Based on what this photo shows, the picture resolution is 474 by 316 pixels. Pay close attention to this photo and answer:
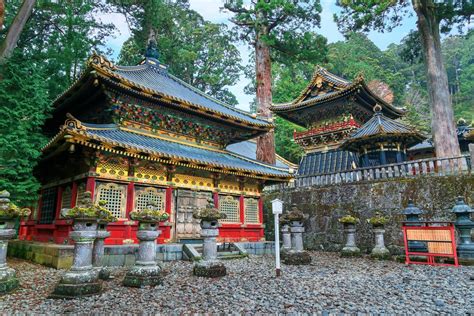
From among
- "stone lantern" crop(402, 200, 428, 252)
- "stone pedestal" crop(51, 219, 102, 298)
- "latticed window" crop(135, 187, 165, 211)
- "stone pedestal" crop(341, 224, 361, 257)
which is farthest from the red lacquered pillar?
"stone lantern" crop(402, 200, 428, 252)

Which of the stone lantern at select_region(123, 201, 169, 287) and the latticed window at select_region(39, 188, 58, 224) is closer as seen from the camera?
the stone lantern at select_region(123, 201, 169, 287)

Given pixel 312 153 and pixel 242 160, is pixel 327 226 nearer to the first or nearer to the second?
pixel 242 160

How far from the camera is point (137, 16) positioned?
2323 centimetres

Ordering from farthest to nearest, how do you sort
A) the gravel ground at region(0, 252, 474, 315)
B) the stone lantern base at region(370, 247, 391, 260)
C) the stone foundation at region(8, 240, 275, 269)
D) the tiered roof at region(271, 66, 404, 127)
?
the tiered roof at region(271, 66, 404, 127) → the stone lantern base at region(370, 247, 391, 260) → the stone foundation at region(8, 240, 275, 269) → the gravel ground at region(0, 252, 474, 315)

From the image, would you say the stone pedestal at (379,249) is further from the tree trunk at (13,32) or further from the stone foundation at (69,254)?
the tree trunk at (13,32)

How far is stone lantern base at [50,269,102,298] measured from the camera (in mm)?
5449

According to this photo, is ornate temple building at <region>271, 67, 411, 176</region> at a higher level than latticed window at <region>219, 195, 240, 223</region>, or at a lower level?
higher

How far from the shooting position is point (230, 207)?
574 inches

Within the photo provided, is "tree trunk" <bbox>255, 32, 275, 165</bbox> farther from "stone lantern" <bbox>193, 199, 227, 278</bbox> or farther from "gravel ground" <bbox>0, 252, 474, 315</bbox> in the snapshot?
"gravel ground" <bbox>0, 252, 474, 315</bbox>

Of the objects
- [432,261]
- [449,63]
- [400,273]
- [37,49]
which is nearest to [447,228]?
[432,261]

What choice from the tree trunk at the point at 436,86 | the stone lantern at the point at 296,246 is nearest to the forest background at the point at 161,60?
the tree trunk at the point at 436,86

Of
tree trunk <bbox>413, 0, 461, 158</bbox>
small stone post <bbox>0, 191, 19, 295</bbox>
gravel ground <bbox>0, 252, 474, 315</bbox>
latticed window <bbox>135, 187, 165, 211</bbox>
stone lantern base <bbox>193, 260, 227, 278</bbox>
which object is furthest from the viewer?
tree trunk <bbox>413, 0, 461, 158</bbox>

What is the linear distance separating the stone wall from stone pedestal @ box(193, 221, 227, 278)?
840 cm

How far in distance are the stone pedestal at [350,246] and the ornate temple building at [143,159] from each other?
13.9ft
